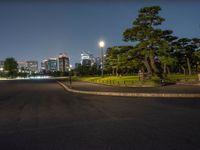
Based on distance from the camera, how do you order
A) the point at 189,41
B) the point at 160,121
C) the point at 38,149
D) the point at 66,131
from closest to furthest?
the point at 38,149
the point at 66,131
the point at 160,121
the point at 189,41

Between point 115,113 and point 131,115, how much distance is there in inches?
36.0

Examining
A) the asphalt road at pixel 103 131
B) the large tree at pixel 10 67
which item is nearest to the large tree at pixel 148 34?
the asphalt road at pixel 103 131

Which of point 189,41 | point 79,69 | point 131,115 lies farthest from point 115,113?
point 79,69

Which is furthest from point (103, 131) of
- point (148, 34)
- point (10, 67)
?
point (10, 67)

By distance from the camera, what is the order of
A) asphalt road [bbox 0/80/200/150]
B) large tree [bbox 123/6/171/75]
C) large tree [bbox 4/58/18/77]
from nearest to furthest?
asphalt road [bbox 0/80/200/150] < large tree [bbox 123/6/171/75] < large tree [bbox 4/58/18/77]

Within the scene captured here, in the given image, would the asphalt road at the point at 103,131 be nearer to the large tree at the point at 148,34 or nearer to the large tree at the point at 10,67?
the large tree at the point at 148,34

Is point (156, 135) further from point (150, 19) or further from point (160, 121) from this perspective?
point (150, 19)

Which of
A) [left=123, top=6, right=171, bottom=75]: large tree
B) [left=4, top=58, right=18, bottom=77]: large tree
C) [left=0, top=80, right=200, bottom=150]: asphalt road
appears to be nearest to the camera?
[left=0, top=80, right=200, bottom=150]: asphalt road

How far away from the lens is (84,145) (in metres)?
7.27

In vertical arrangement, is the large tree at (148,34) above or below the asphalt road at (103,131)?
above

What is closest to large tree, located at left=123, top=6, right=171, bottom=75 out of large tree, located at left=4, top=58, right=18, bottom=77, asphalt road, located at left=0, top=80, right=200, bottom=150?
asphalt road, located at left=0, top=80, right=200, bottom=150

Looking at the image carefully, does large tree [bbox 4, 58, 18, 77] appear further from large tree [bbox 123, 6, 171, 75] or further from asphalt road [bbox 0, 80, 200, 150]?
asphalt road [bbox 0, 80, 200, 150]

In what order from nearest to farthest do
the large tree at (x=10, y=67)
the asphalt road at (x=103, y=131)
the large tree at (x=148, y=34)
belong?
the asphalt road at (x=103, y=131) < the large tree at (x=148, y=34) < the large tree at (x=10, y=67)

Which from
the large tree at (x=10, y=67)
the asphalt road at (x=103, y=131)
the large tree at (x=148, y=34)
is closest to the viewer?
the asphalt road at (x=103, y=131)
